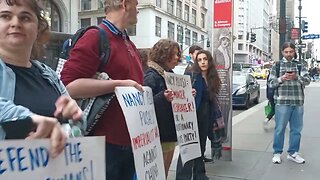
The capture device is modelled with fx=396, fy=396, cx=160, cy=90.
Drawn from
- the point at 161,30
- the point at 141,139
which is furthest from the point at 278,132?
the point at 161,30

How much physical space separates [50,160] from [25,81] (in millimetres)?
425

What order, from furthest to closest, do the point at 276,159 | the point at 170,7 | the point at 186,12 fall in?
the point at 186,12
the point at 170,7
the point at 276,159

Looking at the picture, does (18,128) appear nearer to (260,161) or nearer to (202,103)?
(202,103)

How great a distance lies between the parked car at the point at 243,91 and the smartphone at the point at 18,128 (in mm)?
13108

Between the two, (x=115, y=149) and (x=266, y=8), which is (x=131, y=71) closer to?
(x=115, y=149)

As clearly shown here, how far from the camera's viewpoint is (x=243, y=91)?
47.5ft

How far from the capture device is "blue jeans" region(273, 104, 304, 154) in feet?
19.2

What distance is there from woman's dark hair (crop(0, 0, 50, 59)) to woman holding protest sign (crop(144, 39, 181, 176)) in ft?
5.38

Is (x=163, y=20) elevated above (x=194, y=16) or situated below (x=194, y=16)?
below

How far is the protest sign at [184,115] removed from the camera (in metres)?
3.80

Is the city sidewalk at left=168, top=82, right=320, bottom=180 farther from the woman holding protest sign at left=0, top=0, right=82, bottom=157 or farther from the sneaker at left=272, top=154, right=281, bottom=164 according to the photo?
the woman holding protest sign at left=0, top=0, right=82, bottom=157

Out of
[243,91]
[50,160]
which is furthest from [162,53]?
[243,91]

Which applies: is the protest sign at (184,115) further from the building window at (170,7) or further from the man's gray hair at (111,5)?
the building window at (170,7)

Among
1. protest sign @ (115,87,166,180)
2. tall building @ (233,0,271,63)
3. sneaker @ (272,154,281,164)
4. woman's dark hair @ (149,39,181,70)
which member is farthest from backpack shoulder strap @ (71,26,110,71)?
tall building @ (233,0,271,63)
